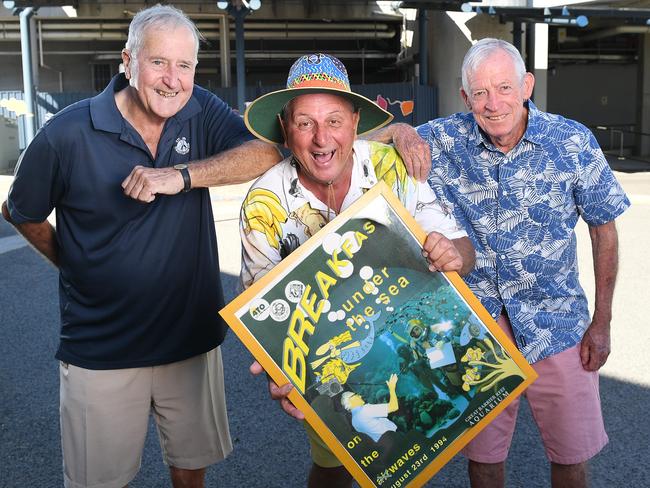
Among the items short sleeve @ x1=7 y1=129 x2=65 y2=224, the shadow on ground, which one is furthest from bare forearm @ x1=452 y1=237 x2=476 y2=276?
the shadow on ground

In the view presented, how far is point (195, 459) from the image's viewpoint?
10.5 ft

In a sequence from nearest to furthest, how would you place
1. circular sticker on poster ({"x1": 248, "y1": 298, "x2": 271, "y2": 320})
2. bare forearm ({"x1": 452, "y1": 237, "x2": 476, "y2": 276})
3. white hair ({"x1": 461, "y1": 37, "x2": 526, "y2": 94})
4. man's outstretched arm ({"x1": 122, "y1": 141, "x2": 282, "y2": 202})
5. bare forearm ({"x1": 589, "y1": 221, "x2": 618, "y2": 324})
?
1. circular sticker on poster ({"x1": 248, "y1": 298, "x2": 271, "y2": 320})
2. bare forearm ({"x1": 452, "y1": 237, "x2": 476, "y2": 276})
3. man's outstretched arm ({"x1": 122, "y1": 141, "x2": 282, "y2": 202})
4. white hair ({"x1": 461, "y1": 37, "x2": 526, "y2": 94})
5. bare forearm ({"x1": 589, "y1": 221, "x2": 618, "y2": 324})

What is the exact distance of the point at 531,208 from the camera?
291 cm

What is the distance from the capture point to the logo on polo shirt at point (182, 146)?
2.92 meters

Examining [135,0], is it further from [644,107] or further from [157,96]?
[157,96]

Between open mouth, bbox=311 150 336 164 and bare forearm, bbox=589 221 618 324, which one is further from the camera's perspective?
bare forearm, bbox=589 221 618 324

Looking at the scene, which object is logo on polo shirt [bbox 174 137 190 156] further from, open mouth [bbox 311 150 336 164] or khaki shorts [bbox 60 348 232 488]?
khaki shorts [bbox 60 348 232 488]

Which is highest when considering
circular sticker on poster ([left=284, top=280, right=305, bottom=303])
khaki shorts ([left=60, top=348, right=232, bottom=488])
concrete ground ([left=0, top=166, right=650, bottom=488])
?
circular sticker on poster ([left=284, top=280, right=305, bottom=303])

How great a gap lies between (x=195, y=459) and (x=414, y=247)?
4.68 ft

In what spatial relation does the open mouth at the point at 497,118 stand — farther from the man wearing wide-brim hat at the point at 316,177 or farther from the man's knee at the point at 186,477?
the man's knee at the point at 186,477

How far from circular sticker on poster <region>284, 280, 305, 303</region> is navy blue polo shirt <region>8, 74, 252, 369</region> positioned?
76 cm

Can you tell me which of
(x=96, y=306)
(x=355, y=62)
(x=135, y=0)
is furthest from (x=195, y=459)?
(x=355, y=62)

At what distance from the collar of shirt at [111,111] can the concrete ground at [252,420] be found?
202 centimetres

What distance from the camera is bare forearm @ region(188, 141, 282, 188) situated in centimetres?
280
